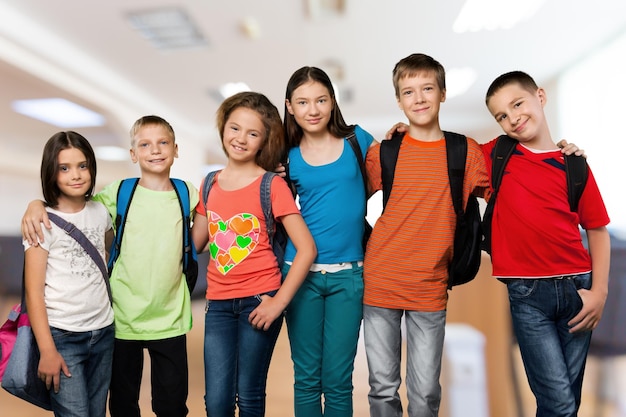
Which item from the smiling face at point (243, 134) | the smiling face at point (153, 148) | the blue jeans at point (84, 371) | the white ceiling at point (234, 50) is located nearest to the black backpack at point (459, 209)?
the smiling face at point (243, 134)

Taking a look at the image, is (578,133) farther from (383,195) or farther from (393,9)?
(383,195)

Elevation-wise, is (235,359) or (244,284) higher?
(244,284)

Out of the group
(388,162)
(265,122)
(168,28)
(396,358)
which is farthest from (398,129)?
(168,28)

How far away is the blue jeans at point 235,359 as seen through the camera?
Result: 113cm

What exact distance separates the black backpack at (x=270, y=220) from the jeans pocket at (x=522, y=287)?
57cm

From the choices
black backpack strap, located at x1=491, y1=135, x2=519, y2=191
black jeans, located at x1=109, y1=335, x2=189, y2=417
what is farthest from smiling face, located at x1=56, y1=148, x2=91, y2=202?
black backpack strap, located at x1=491, y1=135, x2=519, y2=191

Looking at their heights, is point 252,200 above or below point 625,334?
above

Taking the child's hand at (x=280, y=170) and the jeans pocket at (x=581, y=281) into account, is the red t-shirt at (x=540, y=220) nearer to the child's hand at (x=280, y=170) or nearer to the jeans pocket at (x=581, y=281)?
the jeans pocket at (x=581, y=281)

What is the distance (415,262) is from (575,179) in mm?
429

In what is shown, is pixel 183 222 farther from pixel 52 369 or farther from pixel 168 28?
pixel 168 28

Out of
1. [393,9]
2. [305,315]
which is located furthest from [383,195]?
[393,9]

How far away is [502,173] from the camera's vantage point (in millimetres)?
1196

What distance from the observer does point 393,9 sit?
3207 mm

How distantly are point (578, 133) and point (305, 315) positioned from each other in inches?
158
